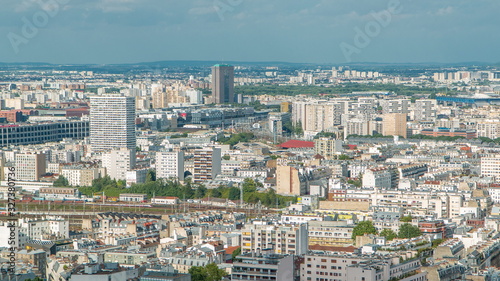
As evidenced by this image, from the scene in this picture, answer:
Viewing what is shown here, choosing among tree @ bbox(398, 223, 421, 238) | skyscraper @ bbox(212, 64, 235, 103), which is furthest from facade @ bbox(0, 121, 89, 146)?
tree @ bbox(398, 223, 421, 238)

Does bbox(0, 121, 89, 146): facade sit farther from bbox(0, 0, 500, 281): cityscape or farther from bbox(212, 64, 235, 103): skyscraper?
bbox(212, 64, 235, 103): skyscraper

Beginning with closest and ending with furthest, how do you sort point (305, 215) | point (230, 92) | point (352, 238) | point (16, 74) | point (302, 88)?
point (352, 238) < point (305, 215) < point (230, 92) < point (302, 88) < point (16, 74)

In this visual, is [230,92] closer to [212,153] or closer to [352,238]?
[212,153]

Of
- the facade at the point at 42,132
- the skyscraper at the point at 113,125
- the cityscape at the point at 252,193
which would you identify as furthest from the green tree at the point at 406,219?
the facade at the point at 42,132

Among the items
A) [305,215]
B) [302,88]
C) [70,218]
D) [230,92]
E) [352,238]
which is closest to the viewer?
[352,238]

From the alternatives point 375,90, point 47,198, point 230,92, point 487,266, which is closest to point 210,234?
point 487,266

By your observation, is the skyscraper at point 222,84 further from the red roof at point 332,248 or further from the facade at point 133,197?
the red roof at point 332,248
